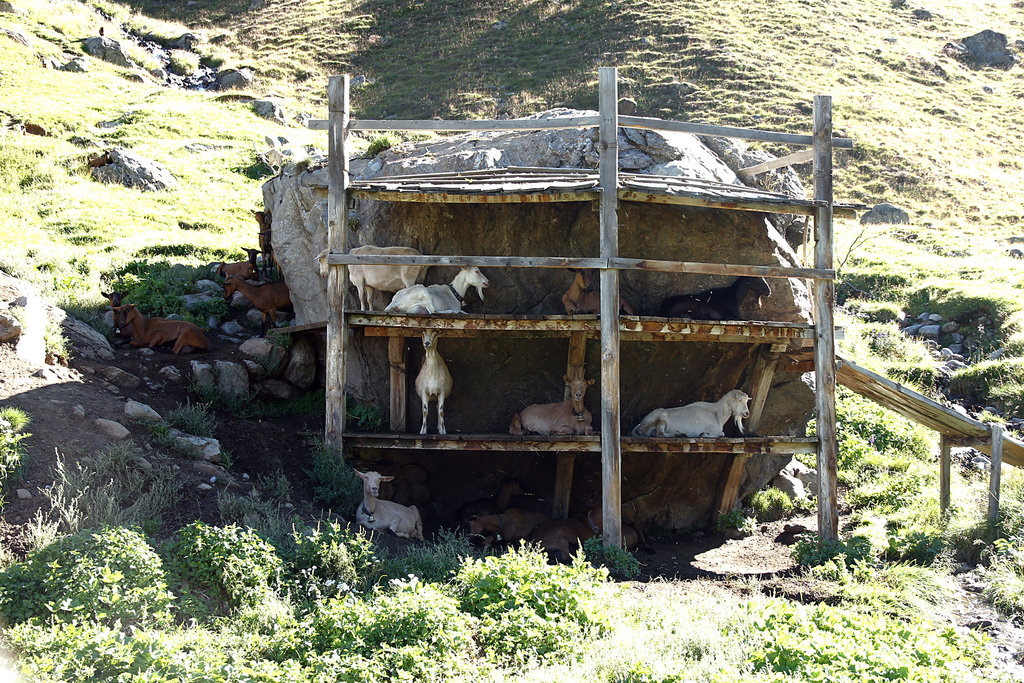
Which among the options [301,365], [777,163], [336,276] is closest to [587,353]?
[777,163]

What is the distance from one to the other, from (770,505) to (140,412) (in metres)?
9.73

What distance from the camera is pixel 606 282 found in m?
12.0

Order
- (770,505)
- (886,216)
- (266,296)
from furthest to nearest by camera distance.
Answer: (886,216) < (266,296) < (770,505)

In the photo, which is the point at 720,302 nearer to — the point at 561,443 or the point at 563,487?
the point at 561,443

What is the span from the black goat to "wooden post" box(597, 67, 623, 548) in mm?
2028

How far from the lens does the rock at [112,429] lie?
10.5 metres

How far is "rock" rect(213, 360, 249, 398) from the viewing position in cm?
1357

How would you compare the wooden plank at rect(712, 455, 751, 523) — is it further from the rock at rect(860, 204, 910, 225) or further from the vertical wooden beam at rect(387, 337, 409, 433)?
the rock at rect(860, 204, 910, 225)

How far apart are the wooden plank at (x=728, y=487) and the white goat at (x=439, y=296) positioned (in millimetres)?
4862

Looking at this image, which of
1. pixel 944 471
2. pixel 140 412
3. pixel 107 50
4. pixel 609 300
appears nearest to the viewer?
pixel 140 412

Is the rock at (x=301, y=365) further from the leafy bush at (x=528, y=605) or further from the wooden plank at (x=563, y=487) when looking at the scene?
the leafy bush at (x=528, y=605)

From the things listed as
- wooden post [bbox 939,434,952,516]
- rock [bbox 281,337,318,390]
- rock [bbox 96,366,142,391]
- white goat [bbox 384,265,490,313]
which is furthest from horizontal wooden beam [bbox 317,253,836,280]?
wooden post [bbox 939,434,952,516]

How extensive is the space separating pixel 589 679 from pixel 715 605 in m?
2.65

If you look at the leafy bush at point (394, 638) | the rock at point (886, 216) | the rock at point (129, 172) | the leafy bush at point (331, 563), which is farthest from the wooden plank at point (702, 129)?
the rock at point (886, 216)
